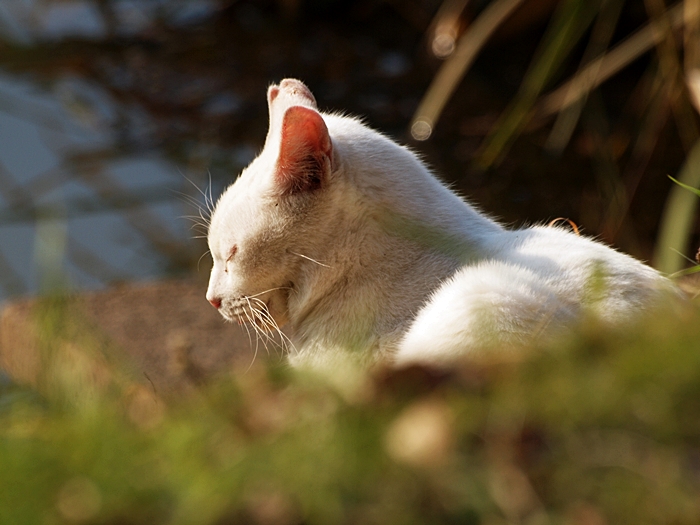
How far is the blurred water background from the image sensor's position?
445cm

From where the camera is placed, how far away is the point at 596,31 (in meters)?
4.48

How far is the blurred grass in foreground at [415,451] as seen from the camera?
0.86 metres

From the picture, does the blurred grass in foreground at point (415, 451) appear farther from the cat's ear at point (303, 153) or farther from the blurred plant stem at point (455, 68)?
the blurred plant stem at point (455, 68)

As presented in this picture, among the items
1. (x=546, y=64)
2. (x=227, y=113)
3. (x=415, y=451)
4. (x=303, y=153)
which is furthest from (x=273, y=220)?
(x=227, y=113)

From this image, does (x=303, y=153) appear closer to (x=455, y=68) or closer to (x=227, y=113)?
(x=455, y=68)

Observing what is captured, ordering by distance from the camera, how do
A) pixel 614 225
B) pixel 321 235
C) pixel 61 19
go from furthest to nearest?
pixel 61 19 < pixel 614 225 < pixel 321 235

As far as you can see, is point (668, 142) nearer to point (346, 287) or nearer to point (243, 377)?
point (346, 287)

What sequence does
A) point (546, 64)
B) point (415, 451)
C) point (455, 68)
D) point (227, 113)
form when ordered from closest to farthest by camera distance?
point (415, 451) < point (546, 64) < point (455, 68) < point (227, 113)

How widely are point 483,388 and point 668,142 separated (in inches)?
166

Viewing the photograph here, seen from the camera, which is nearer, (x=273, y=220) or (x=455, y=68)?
(x=273, y=220)

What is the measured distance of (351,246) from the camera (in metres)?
1.88

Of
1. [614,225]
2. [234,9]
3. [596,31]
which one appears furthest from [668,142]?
[234,9]

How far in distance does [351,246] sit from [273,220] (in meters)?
0.17

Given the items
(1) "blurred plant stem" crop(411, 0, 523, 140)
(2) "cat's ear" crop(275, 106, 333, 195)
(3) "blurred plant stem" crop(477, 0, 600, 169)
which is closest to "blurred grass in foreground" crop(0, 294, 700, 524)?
(2) "cat's ear" crop(275, 106, 333, 195)
